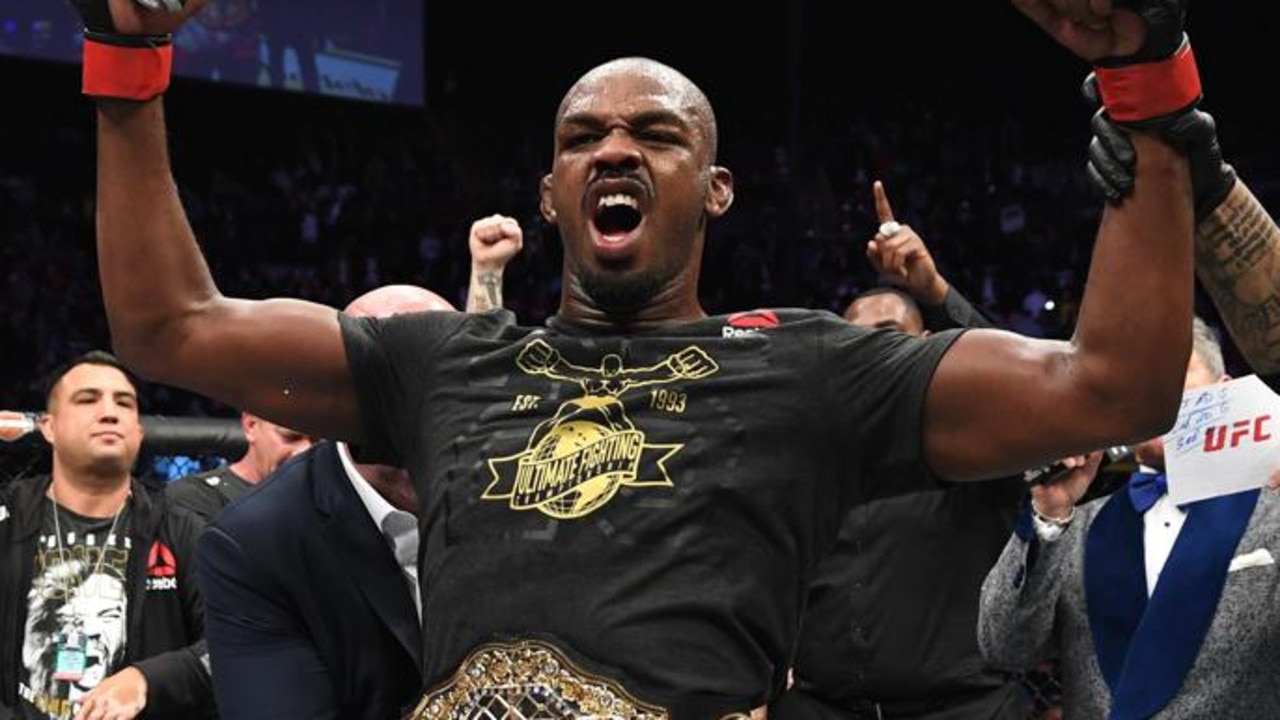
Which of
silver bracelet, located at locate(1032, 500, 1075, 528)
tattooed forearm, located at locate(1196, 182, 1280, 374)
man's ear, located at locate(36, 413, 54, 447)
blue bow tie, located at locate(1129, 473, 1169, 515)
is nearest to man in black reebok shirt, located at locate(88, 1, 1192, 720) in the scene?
tattooed forearm, located at locate(1196, 182, 1280, 374)

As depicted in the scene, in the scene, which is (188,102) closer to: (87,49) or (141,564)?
(141,564)

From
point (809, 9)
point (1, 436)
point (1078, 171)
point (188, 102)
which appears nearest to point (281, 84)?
point (188, 102)

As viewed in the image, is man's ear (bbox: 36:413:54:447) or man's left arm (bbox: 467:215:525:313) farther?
man's ear (bbox: 36:413:54:447)

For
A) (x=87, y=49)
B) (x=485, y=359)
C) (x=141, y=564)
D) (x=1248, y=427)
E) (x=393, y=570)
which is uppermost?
(x=87, y=49)

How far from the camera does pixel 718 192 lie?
2.08 m

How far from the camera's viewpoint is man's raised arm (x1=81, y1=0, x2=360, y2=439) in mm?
1759

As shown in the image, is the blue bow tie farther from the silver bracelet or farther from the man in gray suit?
the silver bracelet

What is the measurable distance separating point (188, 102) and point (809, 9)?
489 cm

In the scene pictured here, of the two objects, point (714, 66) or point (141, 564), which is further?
point (714, 66)

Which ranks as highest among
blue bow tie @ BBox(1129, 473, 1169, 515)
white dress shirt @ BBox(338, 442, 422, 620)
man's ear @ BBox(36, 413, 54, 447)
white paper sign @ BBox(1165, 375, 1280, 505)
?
white paper sign @ BBox(1165, 375, 1280, 505)

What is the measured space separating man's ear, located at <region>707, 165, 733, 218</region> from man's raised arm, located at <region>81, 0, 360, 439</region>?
1.49ft

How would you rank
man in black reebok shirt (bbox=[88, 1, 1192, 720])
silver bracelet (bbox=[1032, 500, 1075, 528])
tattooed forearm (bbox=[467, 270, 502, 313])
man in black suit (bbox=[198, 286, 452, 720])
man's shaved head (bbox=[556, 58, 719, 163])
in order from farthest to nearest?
silver bracelet (bbox=[1032, 500, 1075, 528]) → tattooed forearm (bbox=[467, 270, 502, 313]) → man in black suit (bbox=[198, 286, 452, 720]) → man's shaved head (bbox=[556, 58, 719, 163]) → man in black reebok shirt (bbox=[88, 1, 1192, 720])

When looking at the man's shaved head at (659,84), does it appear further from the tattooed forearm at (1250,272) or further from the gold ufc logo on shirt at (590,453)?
the tattooed forearm at (1250,272)

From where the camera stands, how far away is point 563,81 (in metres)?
14.5
